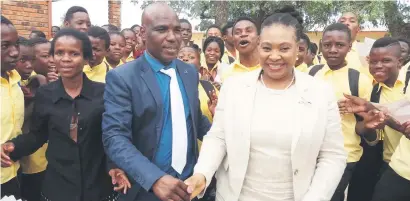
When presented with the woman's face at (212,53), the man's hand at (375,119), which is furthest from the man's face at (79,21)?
the man's hand at (375,119)

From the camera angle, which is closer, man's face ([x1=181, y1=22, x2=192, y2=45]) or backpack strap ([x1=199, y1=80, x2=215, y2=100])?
backpack strap ([x1=199, y1=80, x2=215, y2=100])

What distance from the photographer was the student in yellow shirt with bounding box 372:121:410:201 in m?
2.92

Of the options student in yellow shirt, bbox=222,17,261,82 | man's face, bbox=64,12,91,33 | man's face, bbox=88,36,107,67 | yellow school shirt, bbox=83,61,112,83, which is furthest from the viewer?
man's face, bbox=64,12,91,33

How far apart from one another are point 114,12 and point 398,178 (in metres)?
8.72

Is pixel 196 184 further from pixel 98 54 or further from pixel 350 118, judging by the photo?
pixel 98 54

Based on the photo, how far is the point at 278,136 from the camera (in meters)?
2.11

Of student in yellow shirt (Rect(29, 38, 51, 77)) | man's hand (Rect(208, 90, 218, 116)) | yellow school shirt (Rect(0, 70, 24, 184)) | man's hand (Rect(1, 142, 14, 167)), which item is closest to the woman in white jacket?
man's hand (Rect(208, 90, 218, 116))

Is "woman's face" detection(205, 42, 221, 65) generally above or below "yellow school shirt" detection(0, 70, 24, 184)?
above

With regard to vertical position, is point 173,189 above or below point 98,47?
below

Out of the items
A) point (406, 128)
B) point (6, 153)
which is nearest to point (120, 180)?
point (6, 153)

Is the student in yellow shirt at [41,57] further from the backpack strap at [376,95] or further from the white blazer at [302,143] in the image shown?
the backpack strap at [376,95]

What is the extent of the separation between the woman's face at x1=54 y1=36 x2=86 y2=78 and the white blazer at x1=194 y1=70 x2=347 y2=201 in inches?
47.3

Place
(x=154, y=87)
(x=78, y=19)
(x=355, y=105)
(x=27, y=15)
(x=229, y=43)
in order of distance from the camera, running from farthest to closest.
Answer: (x=27, y=15)
(x=229, y=43)
(x=78, y=19)
(x=355, y=105)
(x=154, y=87)

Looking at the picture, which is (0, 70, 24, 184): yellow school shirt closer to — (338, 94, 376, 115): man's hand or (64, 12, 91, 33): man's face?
(64, 12, 91, 33): man's face
